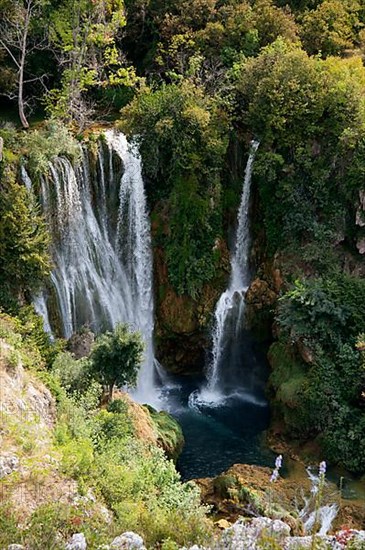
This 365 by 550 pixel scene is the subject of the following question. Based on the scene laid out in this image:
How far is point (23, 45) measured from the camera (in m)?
19.4

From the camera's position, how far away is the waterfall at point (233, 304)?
20.7 metres

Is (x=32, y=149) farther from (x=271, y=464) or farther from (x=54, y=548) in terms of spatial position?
(x=54, y=548)

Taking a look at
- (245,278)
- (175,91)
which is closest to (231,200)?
(245,278)

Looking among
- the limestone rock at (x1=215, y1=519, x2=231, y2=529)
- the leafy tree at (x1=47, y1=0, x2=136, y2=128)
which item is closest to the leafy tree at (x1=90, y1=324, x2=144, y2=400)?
the limestone rock at (x1=215, y1=519, x2=231, y2=529)

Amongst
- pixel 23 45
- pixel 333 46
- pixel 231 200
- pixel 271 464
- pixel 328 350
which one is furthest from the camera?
pixel 333 46

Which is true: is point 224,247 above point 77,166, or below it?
below

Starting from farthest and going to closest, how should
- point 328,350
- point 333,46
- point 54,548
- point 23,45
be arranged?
point 333,46 < point 23,45 < point 328,350 < point 54,548

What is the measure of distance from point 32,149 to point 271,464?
12.1m

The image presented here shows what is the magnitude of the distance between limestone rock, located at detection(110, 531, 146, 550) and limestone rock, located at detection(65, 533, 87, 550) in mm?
350

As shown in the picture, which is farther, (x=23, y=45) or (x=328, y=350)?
(x=23, y=45)

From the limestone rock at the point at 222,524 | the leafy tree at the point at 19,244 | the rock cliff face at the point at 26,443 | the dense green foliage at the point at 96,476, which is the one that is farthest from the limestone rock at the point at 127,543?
the leafy tree at the point at 19,244

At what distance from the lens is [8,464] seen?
360 inches

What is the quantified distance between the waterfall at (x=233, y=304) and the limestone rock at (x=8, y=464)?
1153 centimetres

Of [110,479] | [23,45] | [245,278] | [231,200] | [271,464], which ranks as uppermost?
[23,45]
